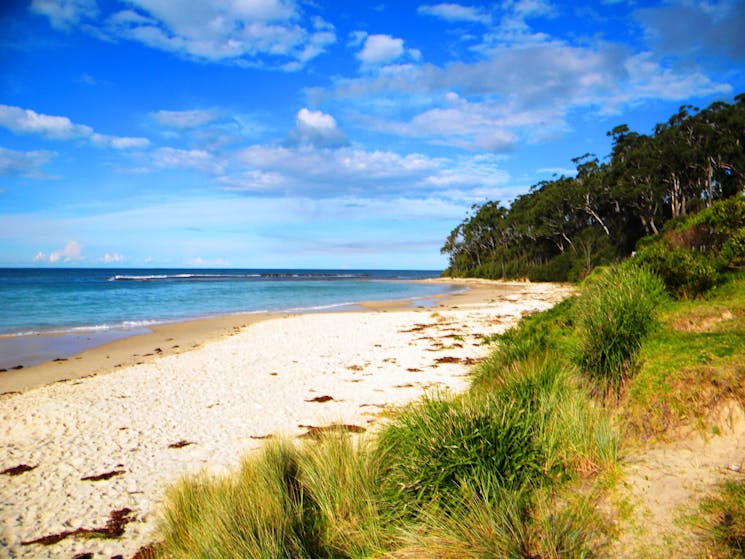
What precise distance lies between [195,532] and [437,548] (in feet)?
6.67

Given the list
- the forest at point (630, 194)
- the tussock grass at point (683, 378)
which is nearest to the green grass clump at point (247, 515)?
the tussock grass at point (683, 378)

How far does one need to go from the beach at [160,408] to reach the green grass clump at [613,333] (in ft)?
7.39

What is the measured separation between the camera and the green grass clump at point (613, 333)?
5.42 m

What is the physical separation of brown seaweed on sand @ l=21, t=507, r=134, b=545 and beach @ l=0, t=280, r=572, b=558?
0.02m

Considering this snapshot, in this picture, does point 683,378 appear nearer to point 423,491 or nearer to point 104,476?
point 423,491

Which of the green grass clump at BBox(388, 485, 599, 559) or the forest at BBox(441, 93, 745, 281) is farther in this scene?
the forest at BBox(441, 93, 745, 281)

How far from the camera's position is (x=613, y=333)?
18.6 feet

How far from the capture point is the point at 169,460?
255 inches

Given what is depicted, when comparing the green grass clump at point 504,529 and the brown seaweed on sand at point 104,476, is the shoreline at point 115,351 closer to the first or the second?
the brown seaweed on sand at point 104,476

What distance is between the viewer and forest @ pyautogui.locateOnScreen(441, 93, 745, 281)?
40.4m

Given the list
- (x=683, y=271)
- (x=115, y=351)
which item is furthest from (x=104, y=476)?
(x=115, y=351)

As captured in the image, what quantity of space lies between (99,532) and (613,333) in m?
6.32

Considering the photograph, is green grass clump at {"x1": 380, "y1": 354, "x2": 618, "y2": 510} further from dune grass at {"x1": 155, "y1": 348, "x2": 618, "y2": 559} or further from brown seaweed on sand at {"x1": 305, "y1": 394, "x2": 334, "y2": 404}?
brown seaweed on sand at {"x1": 305, "y1": 394, "x2": 334, "y2": 404}

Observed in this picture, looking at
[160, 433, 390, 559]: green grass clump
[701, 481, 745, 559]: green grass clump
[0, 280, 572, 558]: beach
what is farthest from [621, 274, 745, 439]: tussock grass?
[160, 433, 390, 559]: green grass clump
